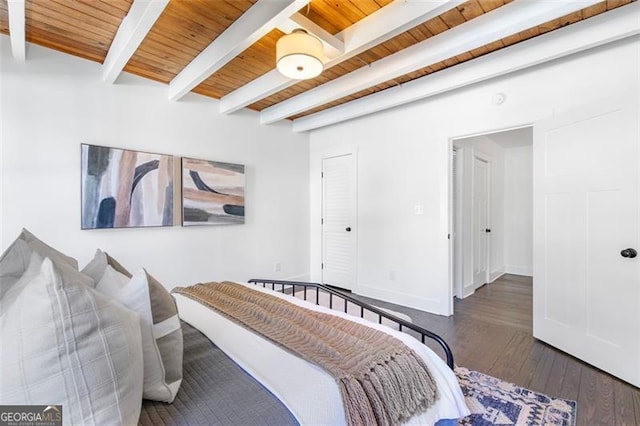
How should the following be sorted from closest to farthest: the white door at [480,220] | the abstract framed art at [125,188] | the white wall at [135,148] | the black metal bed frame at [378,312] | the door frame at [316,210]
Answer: the black metal bed frame at [378,312] < the white wall at [135,148] < the abstract framed art at [125,188] < the white door at [480,220] < the door frame at [316,210]

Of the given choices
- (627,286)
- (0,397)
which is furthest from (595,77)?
(0,397)

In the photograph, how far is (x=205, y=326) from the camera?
4.90 ft

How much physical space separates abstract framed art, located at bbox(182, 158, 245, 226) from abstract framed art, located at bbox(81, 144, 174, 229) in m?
0.17

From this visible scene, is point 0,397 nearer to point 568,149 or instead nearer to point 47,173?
point 47,173

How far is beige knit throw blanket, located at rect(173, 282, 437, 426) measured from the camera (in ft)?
3.22

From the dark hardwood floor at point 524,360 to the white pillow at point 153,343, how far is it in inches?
84.8

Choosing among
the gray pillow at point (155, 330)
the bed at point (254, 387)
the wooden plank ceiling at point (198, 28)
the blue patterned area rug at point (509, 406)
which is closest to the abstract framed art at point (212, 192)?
the wooden plank ceiling at point (198, 28)

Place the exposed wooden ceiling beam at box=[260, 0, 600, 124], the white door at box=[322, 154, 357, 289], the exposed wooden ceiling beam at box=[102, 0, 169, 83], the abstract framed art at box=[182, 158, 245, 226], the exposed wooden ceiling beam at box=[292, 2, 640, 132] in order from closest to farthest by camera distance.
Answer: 1. the exposed wooden ceiling beam at box=[102, 0, 169, 83]
2. the exposed wooden ceiling beam at box=[260, 0, 600, 124]
3. the exposed wooden ceiling beam at box=[292, 2, 640, 132]
4. the abstract framed art at box=[182, 158, 245, 226]
5. the white door at box=[322, 154, 357, 289]

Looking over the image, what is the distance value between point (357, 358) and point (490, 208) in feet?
16.0

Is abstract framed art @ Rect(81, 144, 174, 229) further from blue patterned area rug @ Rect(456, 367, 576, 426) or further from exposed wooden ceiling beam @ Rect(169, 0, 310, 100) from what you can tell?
blue patterned area rug @ Rect(456, 367, 576, 426)

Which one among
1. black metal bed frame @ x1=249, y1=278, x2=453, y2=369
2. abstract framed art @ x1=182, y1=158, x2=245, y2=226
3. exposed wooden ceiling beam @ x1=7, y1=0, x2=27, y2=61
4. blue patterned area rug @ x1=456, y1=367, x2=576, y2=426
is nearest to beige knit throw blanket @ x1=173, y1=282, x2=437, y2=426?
black metal bed frame @ x1=249, y1=278, x2=453, y2=369

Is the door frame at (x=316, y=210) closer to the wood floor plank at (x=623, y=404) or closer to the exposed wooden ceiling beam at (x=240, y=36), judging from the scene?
Result: the exposed wooden ceiling beam at (x=240, y=36)

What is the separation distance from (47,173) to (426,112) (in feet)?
12.4

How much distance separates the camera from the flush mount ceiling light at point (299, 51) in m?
1.89
